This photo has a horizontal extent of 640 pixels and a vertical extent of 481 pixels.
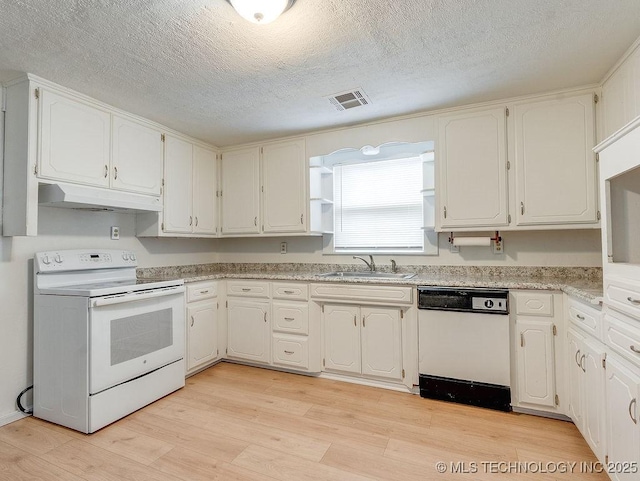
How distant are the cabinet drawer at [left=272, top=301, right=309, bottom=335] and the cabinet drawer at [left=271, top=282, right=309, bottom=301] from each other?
0.06m

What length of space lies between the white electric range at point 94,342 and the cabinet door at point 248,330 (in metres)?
0.70

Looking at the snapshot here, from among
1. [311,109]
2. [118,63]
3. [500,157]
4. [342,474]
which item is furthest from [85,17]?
[500,157]

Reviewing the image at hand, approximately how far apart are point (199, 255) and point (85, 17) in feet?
8.54

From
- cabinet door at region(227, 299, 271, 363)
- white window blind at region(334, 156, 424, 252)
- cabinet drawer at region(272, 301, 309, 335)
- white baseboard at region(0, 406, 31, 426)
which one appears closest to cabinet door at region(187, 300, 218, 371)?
cabinet door at region(227, 299, 271, 363)

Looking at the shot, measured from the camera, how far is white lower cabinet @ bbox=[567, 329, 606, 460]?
1.64 m

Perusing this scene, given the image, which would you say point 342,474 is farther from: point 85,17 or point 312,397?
point 85,17

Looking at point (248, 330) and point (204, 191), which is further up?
point (204, 191)

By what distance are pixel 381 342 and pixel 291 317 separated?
845 millimetres

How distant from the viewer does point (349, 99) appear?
2.58m

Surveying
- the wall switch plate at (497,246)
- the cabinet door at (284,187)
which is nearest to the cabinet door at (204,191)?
the cabinet door at (284,187)

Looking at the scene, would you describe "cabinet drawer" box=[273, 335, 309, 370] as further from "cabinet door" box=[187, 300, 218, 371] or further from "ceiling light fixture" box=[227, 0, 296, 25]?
"ceiling light fixture" box=[227, 0, 296, 25]

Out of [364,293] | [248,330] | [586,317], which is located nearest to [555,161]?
[586,317]

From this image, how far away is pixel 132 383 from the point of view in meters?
2.34

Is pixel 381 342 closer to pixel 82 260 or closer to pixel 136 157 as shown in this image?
pixel 82 260
